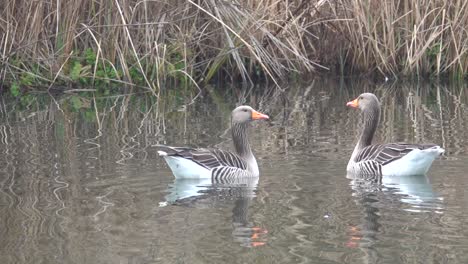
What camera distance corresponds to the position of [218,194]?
1045 centimetres

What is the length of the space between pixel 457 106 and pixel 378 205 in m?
7.97

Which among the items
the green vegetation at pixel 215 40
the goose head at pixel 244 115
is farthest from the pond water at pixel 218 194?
the green vegetation at pixel 215 40

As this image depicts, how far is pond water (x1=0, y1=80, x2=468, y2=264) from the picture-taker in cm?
795

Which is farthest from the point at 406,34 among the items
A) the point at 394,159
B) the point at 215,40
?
the point at 394,159

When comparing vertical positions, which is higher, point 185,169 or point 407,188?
point 185,169

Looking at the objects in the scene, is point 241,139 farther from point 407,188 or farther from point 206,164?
point 407,188

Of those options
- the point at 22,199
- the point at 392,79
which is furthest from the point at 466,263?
the point at 392,79

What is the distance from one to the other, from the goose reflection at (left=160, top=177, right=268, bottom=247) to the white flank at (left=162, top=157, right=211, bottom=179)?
0.05 metres

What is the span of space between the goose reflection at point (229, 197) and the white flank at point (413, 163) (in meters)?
1.32

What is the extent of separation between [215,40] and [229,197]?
9700mm

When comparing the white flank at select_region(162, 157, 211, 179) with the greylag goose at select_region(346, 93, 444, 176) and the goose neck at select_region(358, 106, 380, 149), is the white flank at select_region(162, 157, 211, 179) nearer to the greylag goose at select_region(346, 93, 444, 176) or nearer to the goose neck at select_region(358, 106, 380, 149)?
the greylag goose at select_region(346, 93, 444, 176)

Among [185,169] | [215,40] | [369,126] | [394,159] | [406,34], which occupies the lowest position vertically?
[185,169]

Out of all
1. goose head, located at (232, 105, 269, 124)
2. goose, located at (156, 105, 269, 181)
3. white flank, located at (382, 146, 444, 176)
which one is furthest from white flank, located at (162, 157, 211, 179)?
white flank, located at (382, 146, 444, 176)

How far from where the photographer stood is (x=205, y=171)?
11.2 meters
